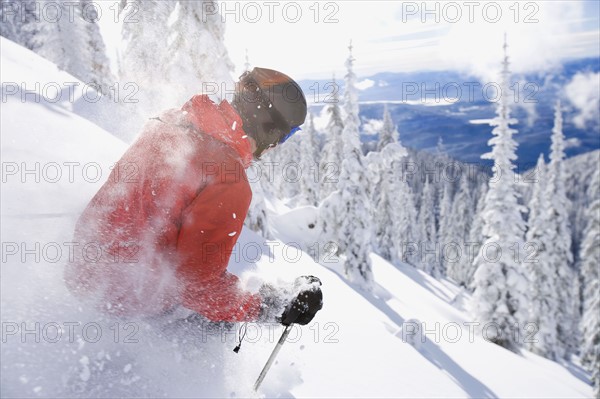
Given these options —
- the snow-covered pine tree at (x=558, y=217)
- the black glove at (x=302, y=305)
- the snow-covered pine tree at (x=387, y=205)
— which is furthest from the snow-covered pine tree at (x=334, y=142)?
the black glove at (x=302, y=305)

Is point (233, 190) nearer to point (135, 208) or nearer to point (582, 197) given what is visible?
point (135, 208)

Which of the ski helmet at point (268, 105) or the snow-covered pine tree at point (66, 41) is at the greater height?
the snow-covered pine tree at point (66, 41)

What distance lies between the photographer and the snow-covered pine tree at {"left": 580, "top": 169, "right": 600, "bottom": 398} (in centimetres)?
2403

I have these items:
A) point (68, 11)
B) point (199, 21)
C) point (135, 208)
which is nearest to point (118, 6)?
point (199, 21)

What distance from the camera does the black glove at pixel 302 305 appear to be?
10.3 ft

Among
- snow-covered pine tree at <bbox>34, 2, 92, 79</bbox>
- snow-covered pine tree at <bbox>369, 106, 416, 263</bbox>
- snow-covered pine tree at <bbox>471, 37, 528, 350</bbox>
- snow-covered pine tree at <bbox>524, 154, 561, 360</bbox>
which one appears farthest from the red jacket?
snow-covered pine tree at <bbox>369, 106, 416, 263</bbox>

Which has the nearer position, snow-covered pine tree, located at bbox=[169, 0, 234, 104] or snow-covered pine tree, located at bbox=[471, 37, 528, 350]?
snow-covered pine tree, located at bbox=[169, 0, 234, 104]

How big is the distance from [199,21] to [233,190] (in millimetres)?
12465

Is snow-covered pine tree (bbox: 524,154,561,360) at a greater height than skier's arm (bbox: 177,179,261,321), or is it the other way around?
skier's arm (bbox: 177,179,261,321)

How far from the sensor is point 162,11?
12.9 meters

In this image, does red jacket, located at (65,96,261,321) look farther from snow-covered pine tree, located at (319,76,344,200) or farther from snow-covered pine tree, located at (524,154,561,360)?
snow-covered pine tree, located at (524,154,561,360)

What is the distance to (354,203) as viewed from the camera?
23.1 meters

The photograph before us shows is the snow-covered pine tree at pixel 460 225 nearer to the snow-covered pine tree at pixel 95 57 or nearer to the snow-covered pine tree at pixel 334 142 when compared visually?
the snow-covered pine tree at pixel 334 142

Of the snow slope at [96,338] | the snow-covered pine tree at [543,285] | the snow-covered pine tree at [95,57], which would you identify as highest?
the snow-covered pine tree at [95,57]
